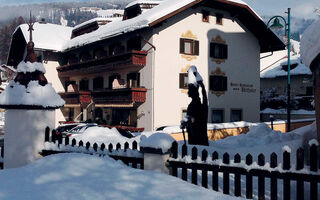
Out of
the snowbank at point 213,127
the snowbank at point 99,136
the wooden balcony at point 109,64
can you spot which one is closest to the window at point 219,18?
the wooden balcony at point 109,64

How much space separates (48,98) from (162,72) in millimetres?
16707

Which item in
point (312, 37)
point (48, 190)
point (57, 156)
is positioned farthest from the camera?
point (57, 156)

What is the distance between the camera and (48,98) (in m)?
7.60

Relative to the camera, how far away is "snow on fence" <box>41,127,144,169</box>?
6.15m

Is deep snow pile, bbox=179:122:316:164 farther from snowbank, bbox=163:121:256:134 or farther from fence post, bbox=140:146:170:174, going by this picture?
fence post, bbox=140:146:170:174

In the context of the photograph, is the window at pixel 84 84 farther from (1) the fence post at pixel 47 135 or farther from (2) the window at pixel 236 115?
(1) the fence post at pixel 47 135

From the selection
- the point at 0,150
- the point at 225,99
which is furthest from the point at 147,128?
the point at 0,150

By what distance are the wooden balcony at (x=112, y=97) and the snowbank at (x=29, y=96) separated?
15593 mm

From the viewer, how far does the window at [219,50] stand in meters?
26.5

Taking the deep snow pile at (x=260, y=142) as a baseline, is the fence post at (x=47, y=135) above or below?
above

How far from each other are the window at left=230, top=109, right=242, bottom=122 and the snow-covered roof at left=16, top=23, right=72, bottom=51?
17.7 m

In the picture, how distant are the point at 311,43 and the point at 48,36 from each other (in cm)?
3084

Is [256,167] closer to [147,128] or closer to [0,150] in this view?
[0,150]

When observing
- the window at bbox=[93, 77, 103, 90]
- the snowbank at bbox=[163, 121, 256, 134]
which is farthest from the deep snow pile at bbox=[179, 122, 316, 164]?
the window at bbox=[93, 77, 103, 90]
